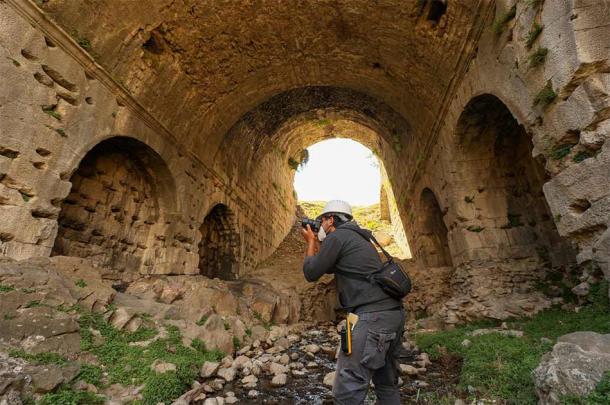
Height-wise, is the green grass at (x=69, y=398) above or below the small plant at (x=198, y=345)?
below

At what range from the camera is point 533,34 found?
3396mm

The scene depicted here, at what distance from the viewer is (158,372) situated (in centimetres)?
305

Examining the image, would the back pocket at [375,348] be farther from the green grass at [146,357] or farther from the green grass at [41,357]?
the green grass at [41,357]

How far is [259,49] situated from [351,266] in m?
6.36

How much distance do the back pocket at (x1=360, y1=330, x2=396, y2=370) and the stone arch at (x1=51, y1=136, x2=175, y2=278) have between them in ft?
18.2

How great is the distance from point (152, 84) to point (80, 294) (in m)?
4.26

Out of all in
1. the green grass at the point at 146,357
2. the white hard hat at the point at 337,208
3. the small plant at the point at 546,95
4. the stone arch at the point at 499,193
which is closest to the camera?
the white hard hat at the point at 337,208

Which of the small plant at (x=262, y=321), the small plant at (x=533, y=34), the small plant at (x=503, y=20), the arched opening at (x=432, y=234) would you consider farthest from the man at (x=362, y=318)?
the arched opening at (x=432, y=234)

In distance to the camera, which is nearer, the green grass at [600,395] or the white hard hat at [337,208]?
the green grass at [600,395]

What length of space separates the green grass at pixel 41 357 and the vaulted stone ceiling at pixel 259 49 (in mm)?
4508

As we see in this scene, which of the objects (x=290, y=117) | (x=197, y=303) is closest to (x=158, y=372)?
(x=197, y=303)

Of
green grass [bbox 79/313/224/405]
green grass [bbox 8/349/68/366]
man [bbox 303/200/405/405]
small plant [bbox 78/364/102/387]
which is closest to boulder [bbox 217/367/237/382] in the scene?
green grass [bbox 79/313/224/405]

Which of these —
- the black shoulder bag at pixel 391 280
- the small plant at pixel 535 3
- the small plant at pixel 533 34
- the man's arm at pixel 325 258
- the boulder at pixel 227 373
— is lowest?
the boulder at pixel 227 373

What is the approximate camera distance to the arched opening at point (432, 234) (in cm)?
862
